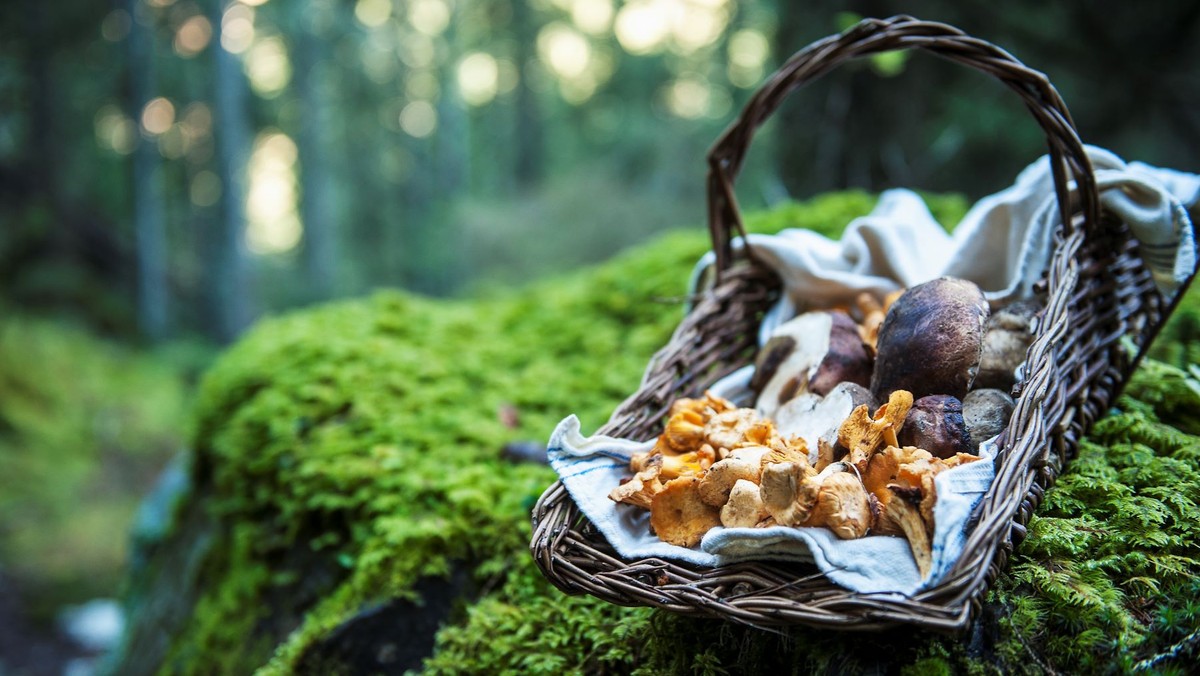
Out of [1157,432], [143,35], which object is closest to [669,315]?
[1157,432]

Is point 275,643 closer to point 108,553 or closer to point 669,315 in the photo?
point 669,315

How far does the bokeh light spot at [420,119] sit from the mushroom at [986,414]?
20.9 metres

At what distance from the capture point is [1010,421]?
1.17 meters

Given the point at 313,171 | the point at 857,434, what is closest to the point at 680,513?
the point at 857,434

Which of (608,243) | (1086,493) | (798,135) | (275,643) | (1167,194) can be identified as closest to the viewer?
(1086,493)

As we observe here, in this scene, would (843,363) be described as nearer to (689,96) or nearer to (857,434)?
(857,434)

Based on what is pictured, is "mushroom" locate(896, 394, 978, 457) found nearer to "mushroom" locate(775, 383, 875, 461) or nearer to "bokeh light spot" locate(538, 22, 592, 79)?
"mushroom" locate(775, 383, 875, 461)

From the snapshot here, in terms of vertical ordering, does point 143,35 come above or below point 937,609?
above

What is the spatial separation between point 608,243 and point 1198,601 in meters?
8.23

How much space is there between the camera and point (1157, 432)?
155 cm

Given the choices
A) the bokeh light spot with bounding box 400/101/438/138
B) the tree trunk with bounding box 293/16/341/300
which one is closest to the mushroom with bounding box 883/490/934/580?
the tree trunk with bounding box 293/16/341/300

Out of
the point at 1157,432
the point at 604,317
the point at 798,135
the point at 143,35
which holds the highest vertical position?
the point at 143,35

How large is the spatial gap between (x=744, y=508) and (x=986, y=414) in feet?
1.70

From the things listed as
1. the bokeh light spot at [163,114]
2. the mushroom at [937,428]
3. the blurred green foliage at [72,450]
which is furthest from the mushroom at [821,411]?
the bokeh light spot at [163,114]
